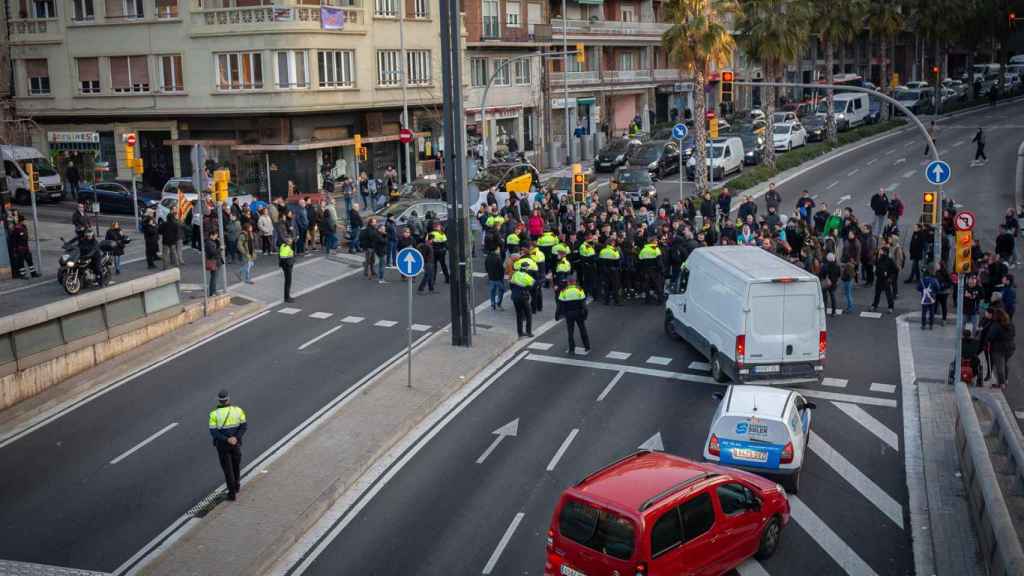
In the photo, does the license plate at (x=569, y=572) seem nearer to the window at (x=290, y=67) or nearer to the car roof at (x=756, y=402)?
the car roof at (x=756, y=402)

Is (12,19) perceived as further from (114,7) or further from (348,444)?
(348,444)

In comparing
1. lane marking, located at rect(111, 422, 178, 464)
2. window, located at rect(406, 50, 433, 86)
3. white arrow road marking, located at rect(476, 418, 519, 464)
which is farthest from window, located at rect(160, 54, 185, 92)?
white arrow road marking, located at rect(476, 418, 519, 464)

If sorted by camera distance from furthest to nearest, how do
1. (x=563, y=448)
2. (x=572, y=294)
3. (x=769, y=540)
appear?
(x=572, y=294) → (x=563, y=448) → (x=769, y=540)

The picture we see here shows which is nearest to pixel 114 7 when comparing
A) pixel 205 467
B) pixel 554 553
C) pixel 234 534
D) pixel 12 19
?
pixel 12 19

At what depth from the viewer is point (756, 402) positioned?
15.7 m

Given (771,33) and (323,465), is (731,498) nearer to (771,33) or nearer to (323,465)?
(323,465)

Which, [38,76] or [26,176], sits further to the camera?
[38,76]

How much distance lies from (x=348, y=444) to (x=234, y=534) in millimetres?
3550

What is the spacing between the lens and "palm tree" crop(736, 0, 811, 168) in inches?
1919

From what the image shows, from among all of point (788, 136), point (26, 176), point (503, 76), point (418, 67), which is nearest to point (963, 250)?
point (26, 176)

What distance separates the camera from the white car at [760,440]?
1514cm

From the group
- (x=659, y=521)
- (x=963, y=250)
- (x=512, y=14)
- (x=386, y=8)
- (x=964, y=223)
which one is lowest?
(x=659, y=521)

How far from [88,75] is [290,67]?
1164 centimetres

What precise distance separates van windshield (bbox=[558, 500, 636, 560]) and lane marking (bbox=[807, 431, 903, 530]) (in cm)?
512
